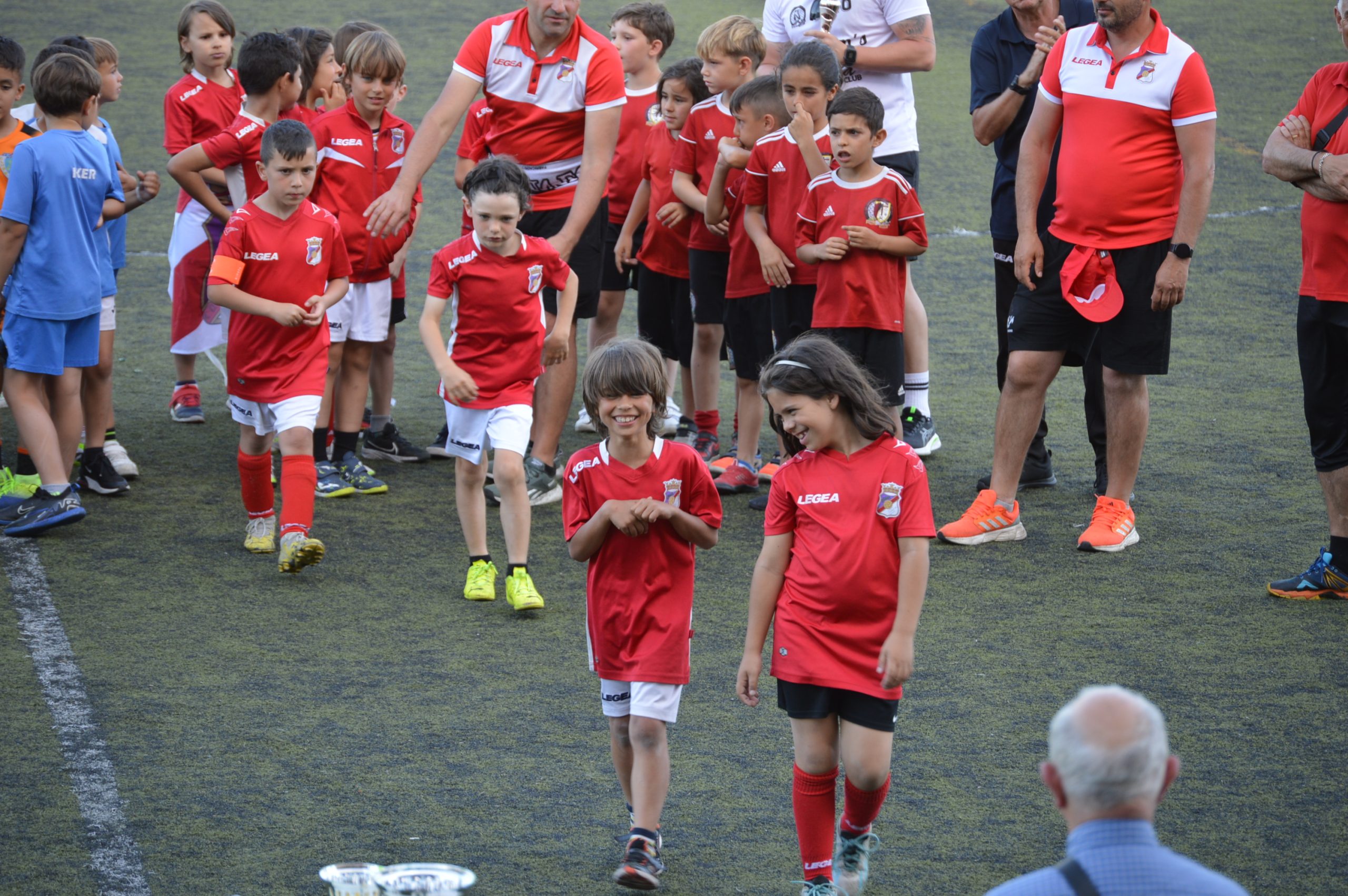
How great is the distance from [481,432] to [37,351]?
196cm

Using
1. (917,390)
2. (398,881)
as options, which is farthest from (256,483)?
(398,881)

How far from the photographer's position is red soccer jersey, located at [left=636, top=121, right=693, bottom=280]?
6852 mm

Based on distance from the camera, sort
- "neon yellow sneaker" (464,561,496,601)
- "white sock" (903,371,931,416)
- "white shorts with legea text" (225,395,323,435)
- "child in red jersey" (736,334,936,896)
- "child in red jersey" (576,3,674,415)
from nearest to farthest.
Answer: "child in red jersey" (736,334,936,896)
"neon yellow sneaker" (464,561,496,601)
"white shorts with legea text" (225,395,323,435)
"white sock" (903,371,931,416)
"child in red jersey" (576,3,674,415)

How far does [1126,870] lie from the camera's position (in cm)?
177

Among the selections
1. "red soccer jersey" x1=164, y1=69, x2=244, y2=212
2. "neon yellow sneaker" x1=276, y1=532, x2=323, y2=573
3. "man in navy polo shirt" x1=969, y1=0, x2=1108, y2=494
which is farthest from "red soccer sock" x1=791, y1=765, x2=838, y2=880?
"red soccer jersey" x1=164, y1=69, x2=244, y2=212

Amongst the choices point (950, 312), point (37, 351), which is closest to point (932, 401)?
point (950, 312)

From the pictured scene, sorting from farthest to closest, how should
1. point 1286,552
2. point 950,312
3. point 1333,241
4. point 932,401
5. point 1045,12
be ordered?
point 950,312
point 932,401
point 1045,12
point 1286,552
point 1333,241

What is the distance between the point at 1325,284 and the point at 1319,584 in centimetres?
106

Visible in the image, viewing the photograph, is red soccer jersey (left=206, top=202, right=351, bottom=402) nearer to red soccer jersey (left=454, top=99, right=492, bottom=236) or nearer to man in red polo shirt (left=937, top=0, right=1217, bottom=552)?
red soccer jersey (left=454, top=99, right=492, bottom=236)

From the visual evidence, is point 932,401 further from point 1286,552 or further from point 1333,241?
point 1333,241

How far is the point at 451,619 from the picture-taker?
16.5 feet

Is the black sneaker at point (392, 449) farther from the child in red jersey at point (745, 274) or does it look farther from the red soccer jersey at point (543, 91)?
the child in red jersey at point (745, 274)

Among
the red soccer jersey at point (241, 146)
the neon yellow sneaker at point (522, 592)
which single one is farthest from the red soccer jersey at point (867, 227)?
the red soccer jersey at point (241, 146)

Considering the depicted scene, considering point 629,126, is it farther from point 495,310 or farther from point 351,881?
point 351,881
